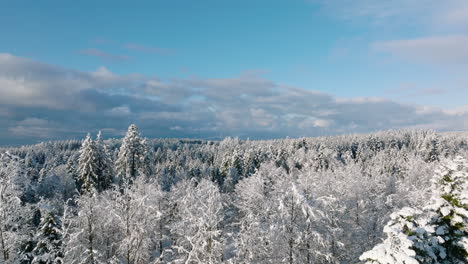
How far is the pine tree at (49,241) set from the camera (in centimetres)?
1969

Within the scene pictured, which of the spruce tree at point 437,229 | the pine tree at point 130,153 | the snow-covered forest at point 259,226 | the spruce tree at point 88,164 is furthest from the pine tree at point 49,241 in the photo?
the pine tree at point 130,153

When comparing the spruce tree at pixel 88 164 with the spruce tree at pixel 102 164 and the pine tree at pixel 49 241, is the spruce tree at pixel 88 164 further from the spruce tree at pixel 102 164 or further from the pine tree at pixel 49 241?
the pine tree at pixel 49 241

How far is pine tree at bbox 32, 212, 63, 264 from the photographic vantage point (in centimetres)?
1969

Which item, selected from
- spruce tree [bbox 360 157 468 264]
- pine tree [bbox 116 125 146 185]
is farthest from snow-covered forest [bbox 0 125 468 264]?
pine tree [bbox 116 125 146 185]

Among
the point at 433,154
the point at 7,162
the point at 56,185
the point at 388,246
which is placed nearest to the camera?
the point at 388,246

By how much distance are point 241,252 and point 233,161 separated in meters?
63.0

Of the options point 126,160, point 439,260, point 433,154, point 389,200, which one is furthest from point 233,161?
point 439,260

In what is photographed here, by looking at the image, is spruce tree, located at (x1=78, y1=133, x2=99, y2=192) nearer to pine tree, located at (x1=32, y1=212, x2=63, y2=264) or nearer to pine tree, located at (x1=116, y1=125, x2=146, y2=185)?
pine tree, located at (x1=116, y1=125, x2=146, y2=185)

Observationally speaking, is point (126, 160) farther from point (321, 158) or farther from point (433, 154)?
point (433, 154)

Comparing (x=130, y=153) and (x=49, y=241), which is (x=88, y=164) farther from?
(x=49, y=241)

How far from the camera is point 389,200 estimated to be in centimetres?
3145

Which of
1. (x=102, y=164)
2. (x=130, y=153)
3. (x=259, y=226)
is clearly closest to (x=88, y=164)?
(x=102, y=164)

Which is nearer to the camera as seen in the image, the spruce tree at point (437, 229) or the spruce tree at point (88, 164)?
the spruce tree at point (437, 229)

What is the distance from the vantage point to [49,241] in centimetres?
2019
